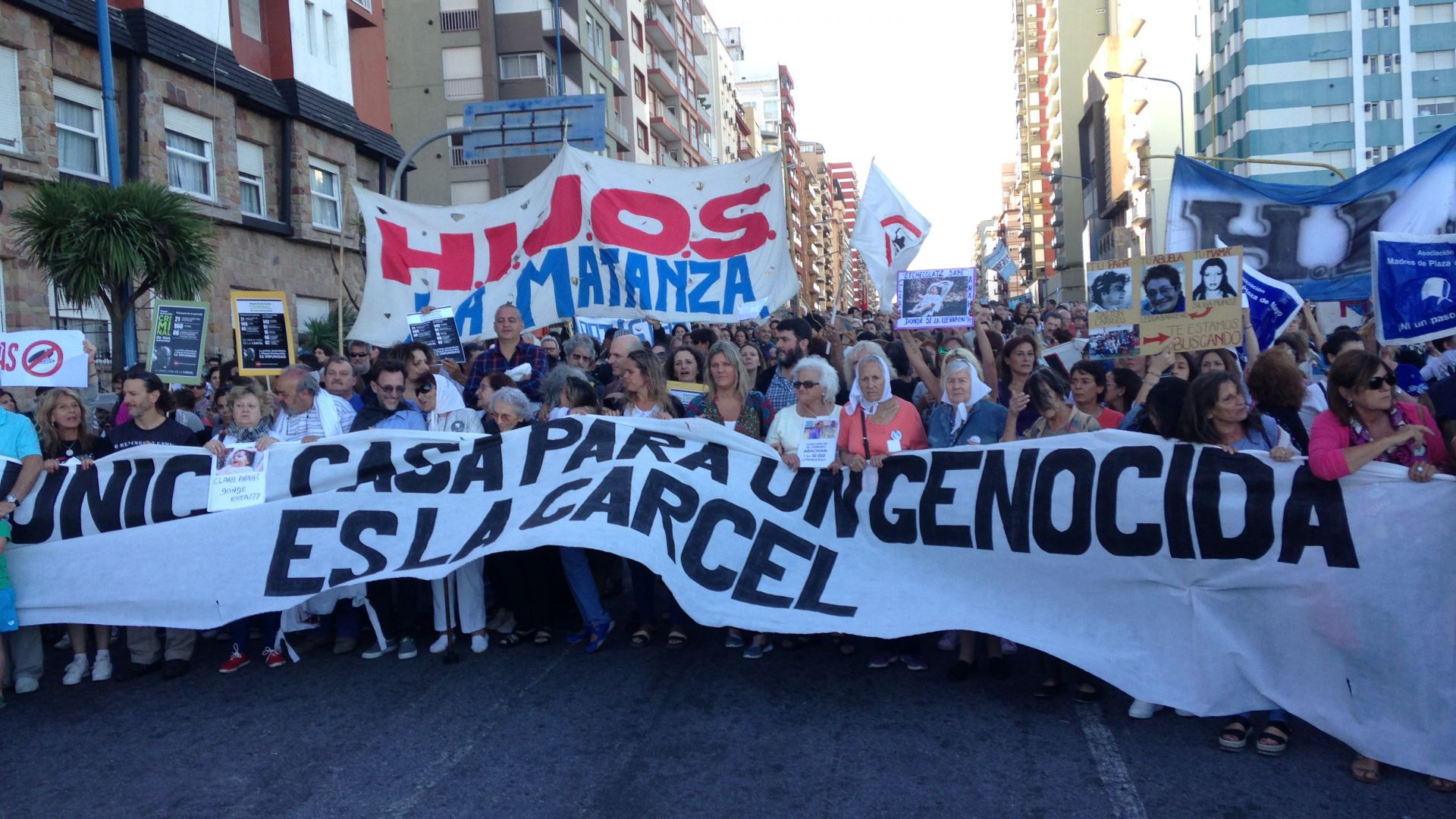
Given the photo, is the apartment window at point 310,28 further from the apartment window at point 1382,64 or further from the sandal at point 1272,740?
the apartment window at point 1382,64

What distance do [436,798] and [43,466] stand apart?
3437 mm

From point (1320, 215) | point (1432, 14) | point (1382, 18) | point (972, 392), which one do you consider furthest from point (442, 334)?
point (1432, 14)

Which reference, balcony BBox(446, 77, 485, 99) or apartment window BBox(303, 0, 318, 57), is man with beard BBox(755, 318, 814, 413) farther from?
balcony BBox(446, 77, 485, 99)

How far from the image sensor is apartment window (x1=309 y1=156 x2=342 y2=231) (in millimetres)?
22875

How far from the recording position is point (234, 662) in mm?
6480

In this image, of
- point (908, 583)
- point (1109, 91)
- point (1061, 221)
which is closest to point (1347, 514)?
point (908, 583)

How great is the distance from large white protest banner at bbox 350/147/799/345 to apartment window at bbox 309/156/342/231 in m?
14.4

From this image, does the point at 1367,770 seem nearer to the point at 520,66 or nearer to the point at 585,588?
the point at 585,588

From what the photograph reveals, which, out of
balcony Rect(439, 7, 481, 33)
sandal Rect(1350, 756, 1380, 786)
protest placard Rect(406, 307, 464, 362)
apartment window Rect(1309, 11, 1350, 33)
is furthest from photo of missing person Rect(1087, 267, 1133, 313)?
apartment window Rect(1309, 11, 1350, 33)

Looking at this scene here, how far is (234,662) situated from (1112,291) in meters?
5.91

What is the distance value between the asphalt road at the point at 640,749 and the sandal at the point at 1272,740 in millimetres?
58

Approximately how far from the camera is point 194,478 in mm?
6492

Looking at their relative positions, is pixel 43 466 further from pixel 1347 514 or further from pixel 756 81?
pixel 756 81

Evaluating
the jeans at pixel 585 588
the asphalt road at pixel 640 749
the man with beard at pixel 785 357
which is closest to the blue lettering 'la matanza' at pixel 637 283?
the man with beard at pixel 785 357
